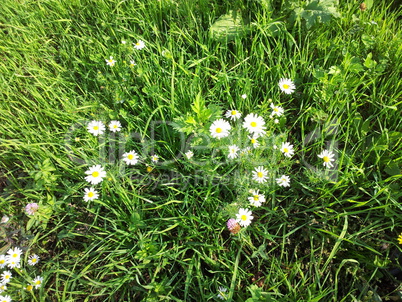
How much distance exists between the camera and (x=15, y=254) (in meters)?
1.57

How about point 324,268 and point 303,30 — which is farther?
point 303,30

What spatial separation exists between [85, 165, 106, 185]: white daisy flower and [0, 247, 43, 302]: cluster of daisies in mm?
534

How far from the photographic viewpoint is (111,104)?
195cm

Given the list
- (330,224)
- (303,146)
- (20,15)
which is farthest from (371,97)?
(20,15)

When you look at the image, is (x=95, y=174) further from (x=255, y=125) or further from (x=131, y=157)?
(x=255, y=125)

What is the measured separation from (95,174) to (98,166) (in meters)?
0.05

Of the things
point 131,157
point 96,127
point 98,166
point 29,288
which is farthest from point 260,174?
point 29,288

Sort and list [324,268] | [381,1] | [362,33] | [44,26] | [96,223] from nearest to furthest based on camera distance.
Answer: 1. [324,268]
2. [96,223]
3. [362,33]
4. [381,1]
5. [44,26]

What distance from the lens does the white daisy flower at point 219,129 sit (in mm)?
1488

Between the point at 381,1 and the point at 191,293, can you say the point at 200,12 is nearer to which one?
the point at 381,1

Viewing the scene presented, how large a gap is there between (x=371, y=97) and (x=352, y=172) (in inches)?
20.8

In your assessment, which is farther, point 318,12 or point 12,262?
point 318,12

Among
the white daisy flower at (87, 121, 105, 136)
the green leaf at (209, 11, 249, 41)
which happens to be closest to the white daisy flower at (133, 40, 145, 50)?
the green leaf at (209, 11, 249, 41)

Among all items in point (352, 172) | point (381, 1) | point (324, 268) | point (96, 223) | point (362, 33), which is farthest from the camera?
point (381, 1)
